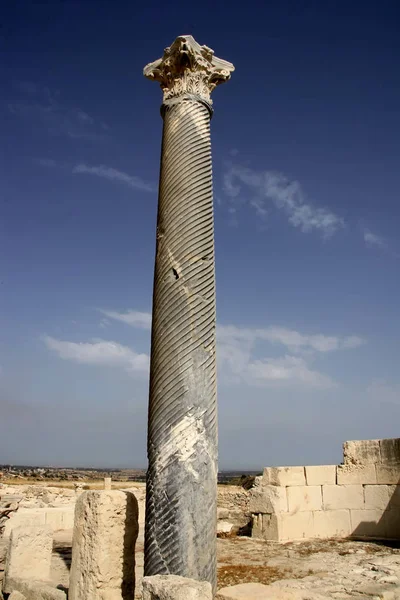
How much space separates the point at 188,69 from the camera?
18.7 ft

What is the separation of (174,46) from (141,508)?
11.1 metres

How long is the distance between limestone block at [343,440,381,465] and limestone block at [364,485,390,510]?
1.75 feet

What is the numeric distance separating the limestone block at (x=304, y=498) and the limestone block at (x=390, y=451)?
1.60m

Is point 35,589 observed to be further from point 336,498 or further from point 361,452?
point 361,452

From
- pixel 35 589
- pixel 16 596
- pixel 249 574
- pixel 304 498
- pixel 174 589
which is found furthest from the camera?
pixel 304 498

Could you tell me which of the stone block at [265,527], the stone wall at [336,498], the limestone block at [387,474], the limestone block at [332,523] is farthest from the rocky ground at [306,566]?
the limestone block at [387,474]

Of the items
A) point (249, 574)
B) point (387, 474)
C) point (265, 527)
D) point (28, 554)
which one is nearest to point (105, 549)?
point (28, 554)

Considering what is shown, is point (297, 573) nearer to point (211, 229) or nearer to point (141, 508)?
point (211, 229)

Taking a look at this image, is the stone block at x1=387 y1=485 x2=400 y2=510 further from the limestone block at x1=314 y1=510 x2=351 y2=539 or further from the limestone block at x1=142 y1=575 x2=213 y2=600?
the limestone block at x1=142 y1=575 x2=213 y2=600

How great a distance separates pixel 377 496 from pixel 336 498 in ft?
2.92

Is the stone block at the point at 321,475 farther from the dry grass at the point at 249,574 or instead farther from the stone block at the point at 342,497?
the dry grass at the point at 249,574

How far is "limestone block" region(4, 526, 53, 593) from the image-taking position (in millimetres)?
6223

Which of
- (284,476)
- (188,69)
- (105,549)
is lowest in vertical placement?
(105,549)

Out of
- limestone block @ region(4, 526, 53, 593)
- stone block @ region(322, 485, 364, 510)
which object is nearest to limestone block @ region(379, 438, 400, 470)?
stone block @ region(322, 485, 364, 510)
